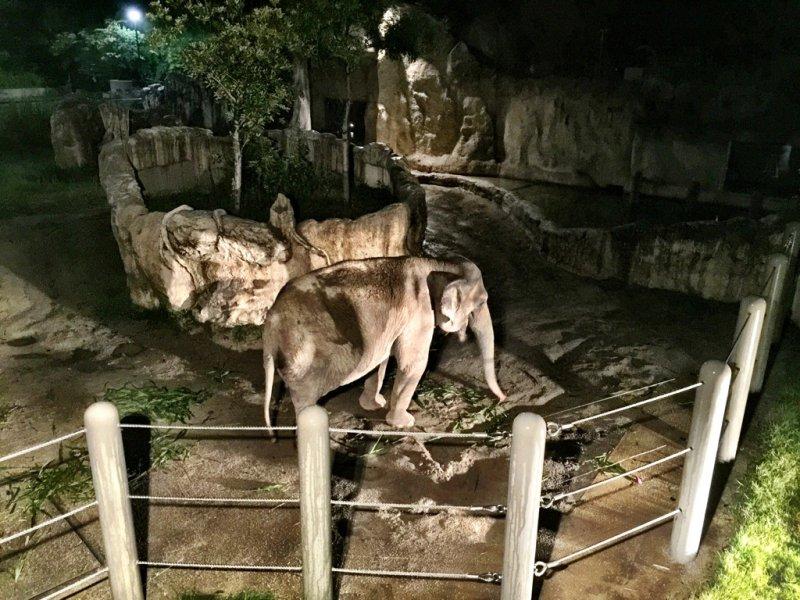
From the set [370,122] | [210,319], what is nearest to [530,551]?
[210,319]

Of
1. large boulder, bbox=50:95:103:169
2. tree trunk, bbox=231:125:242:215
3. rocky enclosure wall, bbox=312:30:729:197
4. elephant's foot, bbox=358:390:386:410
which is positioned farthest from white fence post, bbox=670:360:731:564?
large boulder, bbox=50:95:103:169

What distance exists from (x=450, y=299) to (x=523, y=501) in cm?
292

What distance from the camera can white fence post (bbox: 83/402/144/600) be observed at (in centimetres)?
346

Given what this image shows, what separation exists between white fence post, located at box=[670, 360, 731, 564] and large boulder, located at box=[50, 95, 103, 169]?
1556 cm

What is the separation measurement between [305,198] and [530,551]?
9.41 m

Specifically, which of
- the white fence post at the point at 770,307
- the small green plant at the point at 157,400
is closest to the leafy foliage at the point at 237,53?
the small green plant at the point at 157,400

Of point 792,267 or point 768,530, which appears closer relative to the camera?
point 768,530

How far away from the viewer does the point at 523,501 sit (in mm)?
3426

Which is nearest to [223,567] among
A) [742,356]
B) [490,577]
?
[490,577]

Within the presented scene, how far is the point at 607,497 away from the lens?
5.17 m

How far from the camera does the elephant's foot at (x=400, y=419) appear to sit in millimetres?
6621

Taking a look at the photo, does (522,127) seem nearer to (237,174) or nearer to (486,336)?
(237,174)

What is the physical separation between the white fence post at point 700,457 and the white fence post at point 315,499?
2.10 metres

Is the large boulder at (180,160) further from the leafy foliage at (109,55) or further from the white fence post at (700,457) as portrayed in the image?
the leafy foliage at (109,55)
